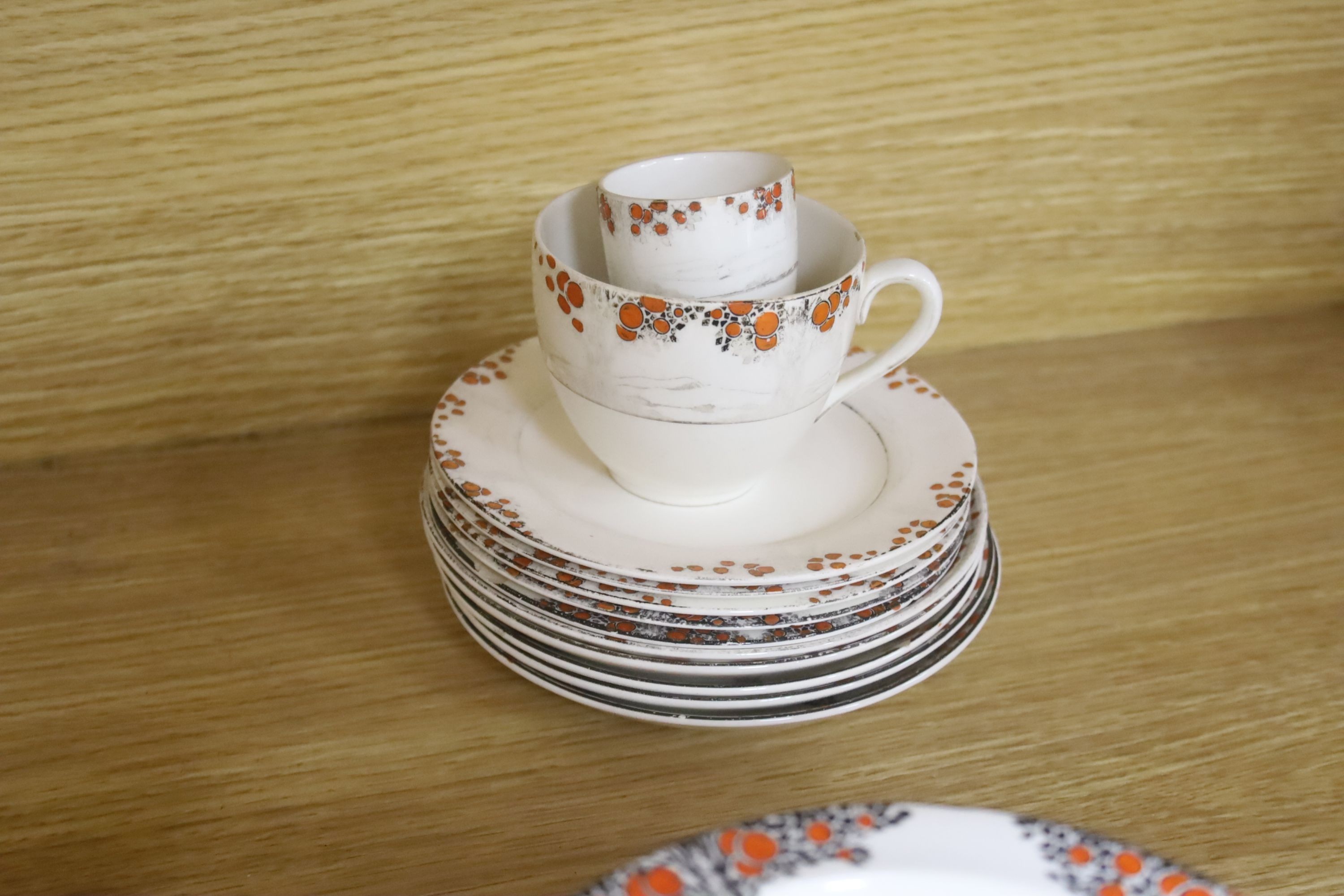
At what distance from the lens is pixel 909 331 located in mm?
580

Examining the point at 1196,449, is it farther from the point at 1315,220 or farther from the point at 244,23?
the point at 244,23

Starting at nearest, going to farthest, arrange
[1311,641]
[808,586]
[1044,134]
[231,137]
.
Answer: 1. [808,586]
2. [1311,641]
3. [231,137]
4. [1044,134]

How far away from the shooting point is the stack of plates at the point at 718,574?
1.61 feet

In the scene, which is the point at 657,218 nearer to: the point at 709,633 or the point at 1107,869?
the point at 709,633

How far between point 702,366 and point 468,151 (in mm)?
322

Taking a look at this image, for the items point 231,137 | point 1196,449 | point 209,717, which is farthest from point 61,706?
point 1196,449

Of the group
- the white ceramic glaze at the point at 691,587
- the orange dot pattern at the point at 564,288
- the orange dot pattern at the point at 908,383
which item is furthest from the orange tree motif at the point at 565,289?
the orange dot pattern at the point at 908,383

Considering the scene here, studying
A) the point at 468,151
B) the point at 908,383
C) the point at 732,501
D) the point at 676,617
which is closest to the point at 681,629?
the point at 676,617

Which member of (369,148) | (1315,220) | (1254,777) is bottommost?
(1254,777)

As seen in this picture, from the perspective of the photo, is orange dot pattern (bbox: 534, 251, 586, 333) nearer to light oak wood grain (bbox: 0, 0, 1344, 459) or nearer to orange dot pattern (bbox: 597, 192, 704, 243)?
orange dot pattern (bbox: 597, 192, 704, 243)

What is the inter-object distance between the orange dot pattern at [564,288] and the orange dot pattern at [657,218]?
4 cm

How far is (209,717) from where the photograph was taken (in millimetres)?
553

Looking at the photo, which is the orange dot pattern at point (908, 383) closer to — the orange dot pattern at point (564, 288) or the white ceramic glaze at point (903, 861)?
the orange dot pattern at point (564, 288)

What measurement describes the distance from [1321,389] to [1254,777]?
17.4 inches
